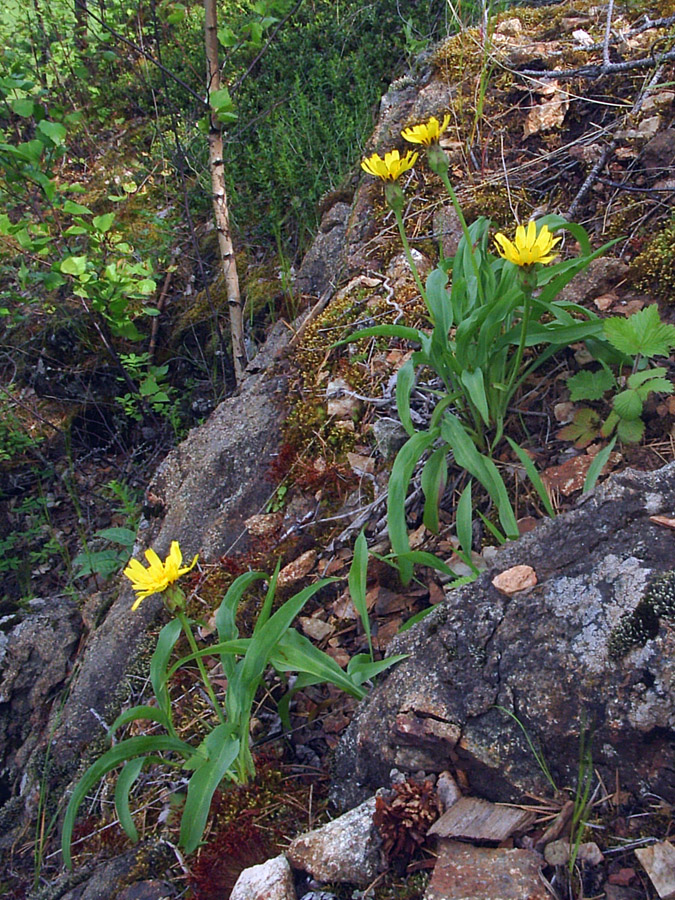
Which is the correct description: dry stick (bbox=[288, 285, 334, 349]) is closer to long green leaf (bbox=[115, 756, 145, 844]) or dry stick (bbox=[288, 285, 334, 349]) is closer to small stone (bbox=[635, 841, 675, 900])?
long green leaf (bbox=[115, 756, 145, 844])

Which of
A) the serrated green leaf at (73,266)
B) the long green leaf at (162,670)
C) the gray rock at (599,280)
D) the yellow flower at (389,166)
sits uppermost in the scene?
the serrated green leaf at (73,266)

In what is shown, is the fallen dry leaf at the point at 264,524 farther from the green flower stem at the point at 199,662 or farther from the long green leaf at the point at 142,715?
the long green leaf at the point at 142,715


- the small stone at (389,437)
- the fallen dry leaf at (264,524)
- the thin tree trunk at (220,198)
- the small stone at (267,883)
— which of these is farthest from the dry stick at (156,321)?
the small stone at (267,883)

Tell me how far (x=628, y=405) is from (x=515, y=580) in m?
0.64

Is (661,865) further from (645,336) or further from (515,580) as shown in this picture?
(645,336)

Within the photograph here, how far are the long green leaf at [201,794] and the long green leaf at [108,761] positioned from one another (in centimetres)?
14

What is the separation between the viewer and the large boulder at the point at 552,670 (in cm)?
114

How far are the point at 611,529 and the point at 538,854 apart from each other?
61 cm

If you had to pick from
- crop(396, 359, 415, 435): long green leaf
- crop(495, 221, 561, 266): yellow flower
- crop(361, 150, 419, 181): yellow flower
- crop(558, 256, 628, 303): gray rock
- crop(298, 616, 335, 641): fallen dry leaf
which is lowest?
crop(298, 616, 335, 641): fallen dry leaf

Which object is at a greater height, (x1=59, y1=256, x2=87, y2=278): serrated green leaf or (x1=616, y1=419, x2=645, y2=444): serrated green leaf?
(x1=59, y1=256, x2=87, y2=278): serrated green leaf

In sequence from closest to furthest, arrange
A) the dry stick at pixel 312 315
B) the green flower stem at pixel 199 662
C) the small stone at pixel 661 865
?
the small stone at pixel 661 865
the green flower stem at pixel 199 662
the dry stick at pixel 312 315

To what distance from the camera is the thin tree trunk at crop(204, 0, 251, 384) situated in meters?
3.06

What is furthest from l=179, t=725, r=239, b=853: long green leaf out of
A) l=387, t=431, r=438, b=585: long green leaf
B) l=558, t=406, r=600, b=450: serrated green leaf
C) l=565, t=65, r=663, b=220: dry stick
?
l=565, t=65, r=663, b=220: dry stick

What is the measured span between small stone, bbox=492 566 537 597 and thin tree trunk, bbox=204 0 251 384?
2.01 m
